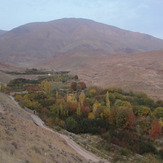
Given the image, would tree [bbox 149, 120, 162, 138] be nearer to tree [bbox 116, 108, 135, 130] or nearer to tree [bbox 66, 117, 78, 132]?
tree [bbox 116, 108, 135, 130]

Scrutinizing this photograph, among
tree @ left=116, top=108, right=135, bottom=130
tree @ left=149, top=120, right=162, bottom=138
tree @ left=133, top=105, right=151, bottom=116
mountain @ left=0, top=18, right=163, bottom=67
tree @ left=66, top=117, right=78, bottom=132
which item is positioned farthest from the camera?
mountain @ left=0, top=18, right=163, bottom=67

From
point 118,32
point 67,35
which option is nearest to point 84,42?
point 67,35

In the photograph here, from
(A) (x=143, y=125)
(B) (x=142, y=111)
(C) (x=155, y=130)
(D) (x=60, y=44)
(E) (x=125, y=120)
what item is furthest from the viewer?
(D) (x=60, y=44)

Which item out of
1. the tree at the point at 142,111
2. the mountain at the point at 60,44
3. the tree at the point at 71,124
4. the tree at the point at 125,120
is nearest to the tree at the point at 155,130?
the tree at the point at 125,120

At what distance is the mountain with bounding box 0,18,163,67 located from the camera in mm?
121062

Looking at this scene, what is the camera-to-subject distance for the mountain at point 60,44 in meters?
121

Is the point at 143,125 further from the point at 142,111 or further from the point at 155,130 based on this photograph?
the point at 142,111

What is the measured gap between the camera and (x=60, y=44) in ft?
494

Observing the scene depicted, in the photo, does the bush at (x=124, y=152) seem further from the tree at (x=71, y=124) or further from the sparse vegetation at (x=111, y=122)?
the tree at (x=71, y=124)

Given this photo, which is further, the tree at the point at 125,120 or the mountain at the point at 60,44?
the mountain at the point at 60,44

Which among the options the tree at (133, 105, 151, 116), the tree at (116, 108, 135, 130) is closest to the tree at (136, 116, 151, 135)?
the tree at (116, 108, 135, 130)

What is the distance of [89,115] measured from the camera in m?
20.5

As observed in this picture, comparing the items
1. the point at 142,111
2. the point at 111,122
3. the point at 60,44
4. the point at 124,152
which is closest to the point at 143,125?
the point at 111,122

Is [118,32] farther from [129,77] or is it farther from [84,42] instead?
[129,77]
